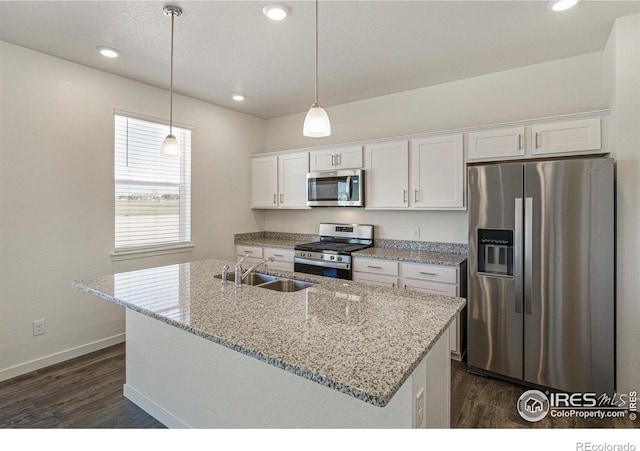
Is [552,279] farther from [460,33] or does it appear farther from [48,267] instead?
[48,267]

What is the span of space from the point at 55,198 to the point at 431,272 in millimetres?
3408

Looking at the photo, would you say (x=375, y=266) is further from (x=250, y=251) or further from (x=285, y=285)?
(x=250, y=251)

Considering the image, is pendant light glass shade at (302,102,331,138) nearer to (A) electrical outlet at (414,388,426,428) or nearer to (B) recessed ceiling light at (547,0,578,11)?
(A) electrical outlet at (414,388,426,428)

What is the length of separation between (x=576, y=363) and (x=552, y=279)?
608mm

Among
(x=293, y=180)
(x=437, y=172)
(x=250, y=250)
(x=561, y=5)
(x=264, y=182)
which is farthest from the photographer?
(x=264, y=182)

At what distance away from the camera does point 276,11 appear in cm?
221

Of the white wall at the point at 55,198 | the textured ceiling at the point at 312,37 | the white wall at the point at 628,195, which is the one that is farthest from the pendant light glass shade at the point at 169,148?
the white wall at the point at 628,195

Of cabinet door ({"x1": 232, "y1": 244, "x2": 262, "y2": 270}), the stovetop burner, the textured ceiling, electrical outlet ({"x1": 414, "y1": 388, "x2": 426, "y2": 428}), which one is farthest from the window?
electrical outlet ({"x1": 414, "y1": 388, "x2": 426, "y2": 428})

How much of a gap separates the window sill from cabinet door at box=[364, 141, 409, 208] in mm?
2187

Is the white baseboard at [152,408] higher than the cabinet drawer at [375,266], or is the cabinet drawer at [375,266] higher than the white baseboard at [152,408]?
the cabinet drawer at [375,266]

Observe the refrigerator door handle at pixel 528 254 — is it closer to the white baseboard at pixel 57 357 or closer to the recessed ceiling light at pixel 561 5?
the recessed ceiling light at pixel 561 5

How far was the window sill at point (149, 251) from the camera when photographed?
11.2 feet

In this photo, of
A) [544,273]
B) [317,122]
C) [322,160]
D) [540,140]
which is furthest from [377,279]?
[317,122]

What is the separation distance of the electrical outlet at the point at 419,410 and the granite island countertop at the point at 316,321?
20cm
